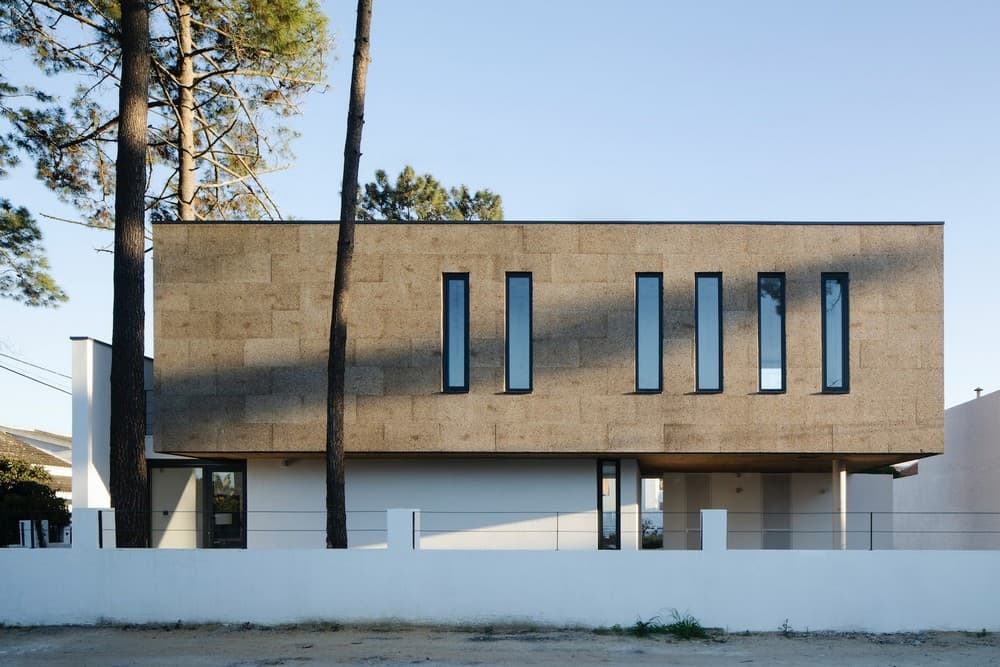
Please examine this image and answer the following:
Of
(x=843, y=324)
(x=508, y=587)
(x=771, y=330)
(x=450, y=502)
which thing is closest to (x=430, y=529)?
(x=450, y=502)

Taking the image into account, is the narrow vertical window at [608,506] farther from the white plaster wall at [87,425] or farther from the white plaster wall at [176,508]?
the white plaster wall at [87,425]

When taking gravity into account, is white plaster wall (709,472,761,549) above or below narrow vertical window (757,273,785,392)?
below

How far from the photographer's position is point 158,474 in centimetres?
1605

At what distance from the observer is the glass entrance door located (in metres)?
15.7

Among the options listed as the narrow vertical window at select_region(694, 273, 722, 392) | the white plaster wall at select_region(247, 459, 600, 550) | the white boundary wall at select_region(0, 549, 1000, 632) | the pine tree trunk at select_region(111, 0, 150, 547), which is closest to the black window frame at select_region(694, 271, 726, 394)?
the narrow vertical window at select_region(694, 273, 722, 392)

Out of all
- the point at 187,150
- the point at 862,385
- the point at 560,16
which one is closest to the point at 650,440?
the point at 862,385

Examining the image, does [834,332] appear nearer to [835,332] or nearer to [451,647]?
[835,332]

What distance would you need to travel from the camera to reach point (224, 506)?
52.3ft

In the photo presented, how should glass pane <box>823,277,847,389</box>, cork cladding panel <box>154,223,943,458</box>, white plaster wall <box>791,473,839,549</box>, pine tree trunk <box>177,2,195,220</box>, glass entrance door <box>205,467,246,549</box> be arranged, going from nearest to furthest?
cork cladding panel <box>154,223,943,458</box>
glass pane <box>823,277,847,389</box>
glass entrance door <box>205,467,246,549</box>
pine tree trunk <box>177,2,195,220</box>
white plaster wall <box>791,473,839,549</box>

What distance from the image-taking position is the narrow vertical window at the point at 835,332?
1362 centimetres

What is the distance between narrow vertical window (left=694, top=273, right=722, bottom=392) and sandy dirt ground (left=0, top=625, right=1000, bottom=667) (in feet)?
13.2

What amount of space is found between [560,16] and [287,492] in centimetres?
970

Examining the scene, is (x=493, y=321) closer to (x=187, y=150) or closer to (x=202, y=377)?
(x=202, y=377)

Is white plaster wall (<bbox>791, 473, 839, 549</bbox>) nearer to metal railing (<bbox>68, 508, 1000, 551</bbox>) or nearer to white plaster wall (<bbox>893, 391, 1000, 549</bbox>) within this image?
white plaster wall (<bbox>893, 391, 1000, 549</bbox>)
